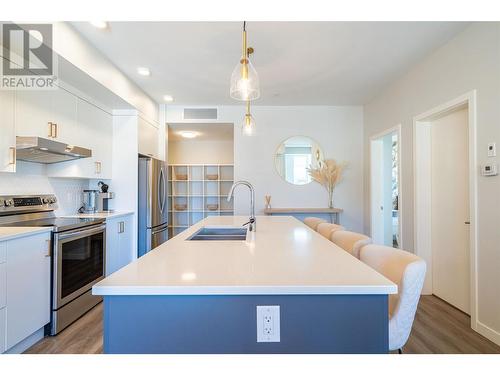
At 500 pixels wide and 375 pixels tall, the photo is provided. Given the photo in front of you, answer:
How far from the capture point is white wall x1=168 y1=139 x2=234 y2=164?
6344 mm

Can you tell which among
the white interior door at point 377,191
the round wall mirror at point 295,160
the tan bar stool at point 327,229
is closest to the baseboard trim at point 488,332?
the tan bar stool at point 327,229

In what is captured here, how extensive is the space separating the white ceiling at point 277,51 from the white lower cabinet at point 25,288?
186cm

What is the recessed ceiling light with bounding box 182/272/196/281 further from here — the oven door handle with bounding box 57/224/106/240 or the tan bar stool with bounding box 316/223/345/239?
the oven door handle with bounding box 57/224/106/240

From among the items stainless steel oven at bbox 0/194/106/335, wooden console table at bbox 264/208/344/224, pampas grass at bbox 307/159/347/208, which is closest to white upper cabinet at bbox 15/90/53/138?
stainless steel oven at bbox 0/194/106/335

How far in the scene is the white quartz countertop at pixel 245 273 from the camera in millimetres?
911

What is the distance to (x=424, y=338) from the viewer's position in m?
2.21

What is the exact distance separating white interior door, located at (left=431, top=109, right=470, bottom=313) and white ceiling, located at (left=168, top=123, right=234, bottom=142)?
317cm

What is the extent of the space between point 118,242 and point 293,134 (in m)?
3.20

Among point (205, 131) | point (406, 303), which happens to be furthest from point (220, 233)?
point (205, 131)

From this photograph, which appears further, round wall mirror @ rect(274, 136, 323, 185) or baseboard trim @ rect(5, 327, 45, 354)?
round wall mirror @ rect(274, 136, 323, 185)

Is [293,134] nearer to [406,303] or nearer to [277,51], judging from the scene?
[277,51]

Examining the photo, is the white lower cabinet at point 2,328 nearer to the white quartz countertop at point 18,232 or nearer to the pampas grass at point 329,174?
the white quartz countertop at point 18,232
